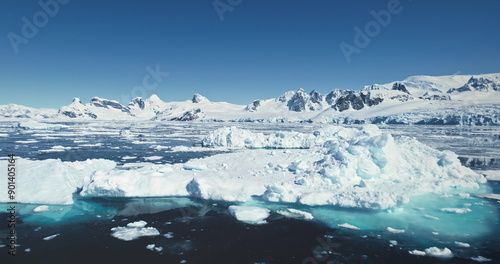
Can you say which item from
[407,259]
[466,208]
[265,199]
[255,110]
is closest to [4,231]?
[265,199]

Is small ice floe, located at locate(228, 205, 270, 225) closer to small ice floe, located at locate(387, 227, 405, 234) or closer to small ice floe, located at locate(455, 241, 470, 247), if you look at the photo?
small ice floe, located at locate(387, 227, 405, 234)

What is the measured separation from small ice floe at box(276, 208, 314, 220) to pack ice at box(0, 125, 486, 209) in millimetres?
693

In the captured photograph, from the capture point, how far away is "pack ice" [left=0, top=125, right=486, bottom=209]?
32.0 feet

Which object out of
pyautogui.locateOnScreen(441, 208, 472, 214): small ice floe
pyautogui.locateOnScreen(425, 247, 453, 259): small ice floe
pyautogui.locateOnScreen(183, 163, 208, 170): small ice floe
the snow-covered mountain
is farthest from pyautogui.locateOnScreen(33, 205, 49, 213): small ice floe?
the snow-covered mountain

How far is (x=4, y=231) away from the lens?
7242 mm

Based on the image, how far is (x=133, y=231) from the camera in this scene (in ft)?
24.2

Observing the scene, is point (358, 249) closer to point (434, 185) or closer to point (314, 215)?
point (314, 215)

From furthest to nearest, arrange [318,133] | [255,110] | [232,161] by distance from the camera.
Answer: [255,110]
[318,133]
[232,161]

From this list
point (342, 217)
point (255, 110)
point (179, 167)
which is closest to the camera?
point (342, 217)

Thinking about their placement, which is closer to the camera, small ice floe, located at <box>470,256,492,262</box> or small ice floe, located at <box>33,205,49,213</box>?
small ice floe, located at <box>470,256,492,262</box>

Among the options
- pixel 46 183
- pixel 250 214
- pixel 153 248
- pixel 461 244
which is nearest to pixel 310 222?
pixel 250 214

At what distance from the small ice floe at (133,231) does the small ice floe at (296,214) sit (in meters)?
3.67

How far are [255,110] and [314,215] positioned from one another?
7244 inches

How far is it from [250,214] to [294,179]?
371 cm
